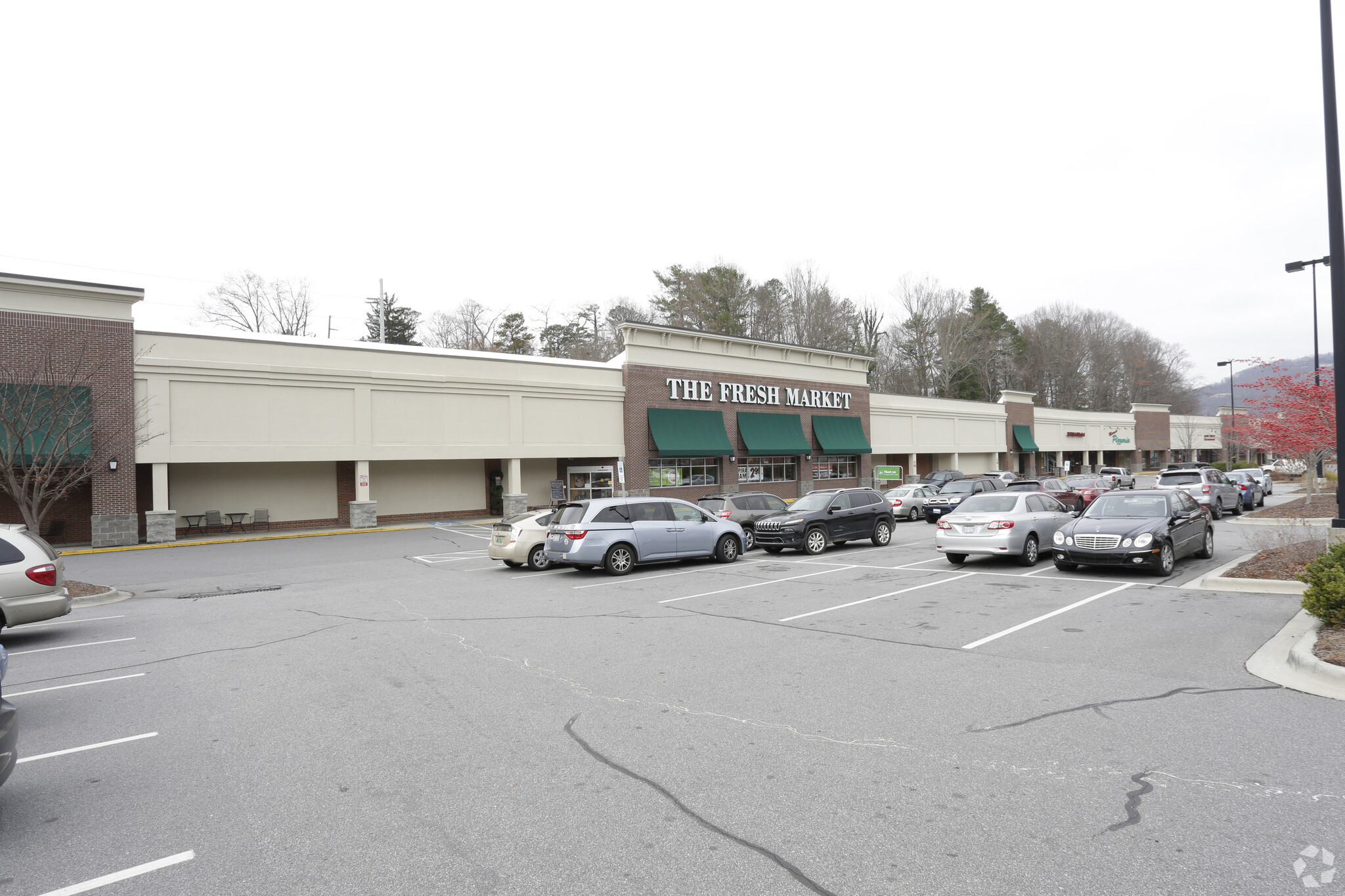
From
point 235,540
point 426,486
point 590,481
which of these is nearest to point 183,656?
point 235,540

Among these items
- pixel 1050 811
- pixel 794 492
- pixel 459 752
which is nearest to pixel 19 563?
pixel 459 752

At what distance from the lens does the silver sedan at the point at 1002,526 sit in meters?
15.0

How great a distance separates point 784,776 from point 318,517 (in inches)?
1136

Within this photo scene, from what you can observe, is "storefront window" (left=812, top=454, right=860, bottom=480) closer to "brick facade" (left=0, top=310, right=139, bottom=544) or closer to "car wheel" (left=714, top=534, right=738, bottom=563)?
"car wheel" (left=714, top=534, right=738, bottom=563)

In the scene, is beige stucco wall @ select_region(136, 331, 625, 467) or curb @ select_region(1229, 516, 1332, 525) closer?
curb @ select_region(1229, 516, 1332, 525)

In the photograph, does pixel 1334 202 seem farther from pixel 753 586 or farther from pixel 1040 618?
pixel 753 586

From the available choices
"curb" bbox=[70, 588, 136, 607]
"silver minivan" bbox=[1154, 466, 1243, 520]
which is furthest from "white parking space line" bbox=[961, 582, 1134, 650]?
"silver minivan" bbox=[1154, 466, 1243, 520]

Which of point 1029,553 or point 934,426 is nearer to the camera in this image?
point 1029,553

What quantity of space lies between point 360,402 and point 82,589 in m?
15.6

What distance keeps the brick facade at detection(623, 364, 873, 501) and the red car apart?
13.9m

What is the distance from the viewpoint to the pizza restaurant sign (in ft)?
124

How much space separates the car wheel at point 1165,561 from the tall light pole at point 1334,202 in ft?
8.01

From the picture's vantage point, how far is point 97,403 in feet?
77.3

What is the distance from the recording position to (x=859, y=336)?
6419cm
